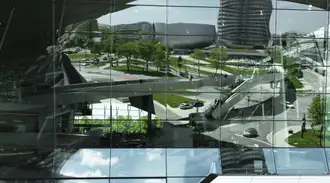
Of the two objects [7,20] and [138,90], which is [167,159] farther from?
[7,20]

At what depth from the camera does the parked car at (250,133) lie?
13.2 metres

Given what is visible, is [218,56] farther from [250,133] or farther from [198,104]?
[250,133]

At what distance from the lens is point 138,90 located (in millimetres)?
12906

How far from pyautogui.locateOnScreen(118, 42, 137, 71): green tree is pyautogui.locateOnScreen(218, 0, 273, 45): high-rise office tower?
254 centimetres

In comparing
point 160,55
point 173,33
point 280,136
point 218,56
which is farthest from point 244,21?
point 280,136

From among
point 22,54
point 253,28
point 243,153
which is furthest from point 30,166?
point 253,28

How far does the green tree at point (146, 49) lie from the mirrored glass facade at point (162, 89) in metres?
0.04

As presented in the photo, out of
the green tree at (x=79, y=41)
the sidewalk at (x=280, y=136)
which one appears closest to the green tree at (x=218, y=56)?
the sidewalk at (x=280, y=136)

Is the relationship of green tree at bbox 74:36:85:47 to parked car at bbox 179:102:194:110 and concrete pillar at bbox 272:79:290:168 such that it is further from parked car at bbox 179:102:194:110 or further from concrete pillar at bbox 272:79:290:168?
concrete pillar at bbox 272:79:290:168

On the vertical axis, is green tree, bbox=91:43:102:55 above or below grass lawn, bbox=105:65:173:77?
above

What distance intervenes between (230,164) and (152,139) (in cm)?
248

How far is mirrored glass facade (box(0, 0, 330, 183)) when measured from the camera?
12609 mm

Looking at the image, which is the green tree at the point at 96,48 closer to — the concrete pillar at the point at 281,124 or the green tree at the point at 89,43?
the green tree at the point at 89,43

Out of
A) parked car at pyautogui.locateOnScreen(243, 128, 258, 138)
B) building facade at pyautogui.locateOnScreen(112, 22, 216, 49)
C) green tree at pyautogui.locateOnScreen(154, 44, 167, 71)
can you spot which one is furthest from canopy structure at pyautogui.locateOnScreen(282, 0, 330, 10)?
green tree at pyautogui.locateOnScreen(154, 44, 167, 71)
